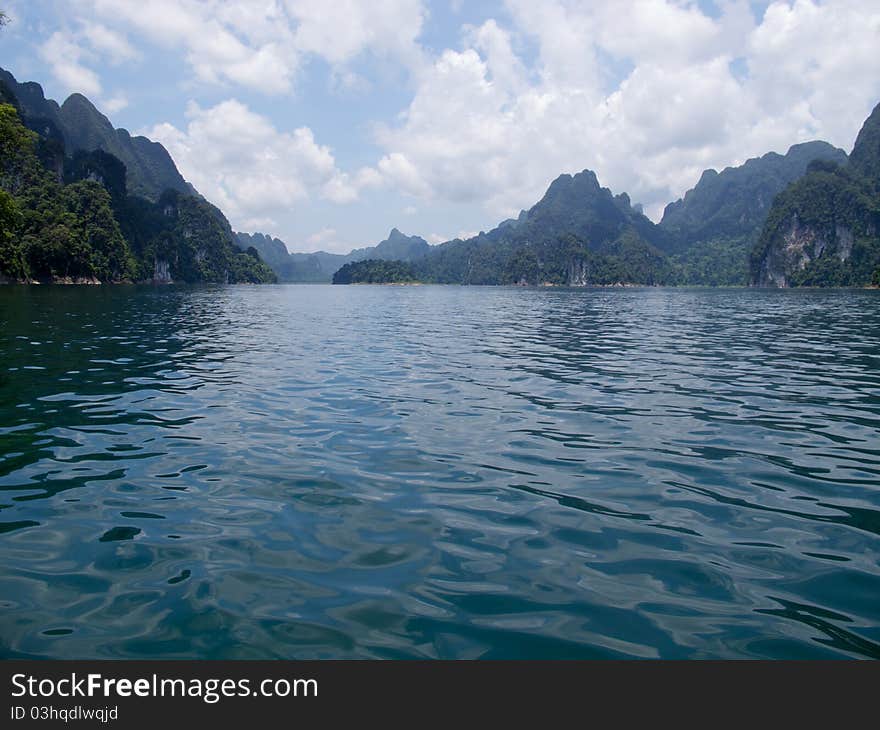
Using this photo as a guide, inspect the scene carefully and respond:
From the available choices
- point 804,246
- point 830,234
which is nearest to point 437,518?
point 830,234

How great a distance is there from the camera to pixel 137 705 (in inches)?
149

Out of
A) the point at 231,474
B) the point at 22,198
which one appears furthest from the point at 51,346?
the point at 22,198

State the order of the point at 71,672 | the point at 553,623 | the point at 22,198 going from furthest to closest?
the point at 22,198
the point at 553,623
the point at 71,672

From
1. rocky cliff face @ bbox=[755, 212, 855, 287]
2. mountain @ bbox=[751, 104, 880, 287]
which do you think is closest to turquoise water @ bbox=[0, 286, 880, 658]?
mountain @ bbox=[751, 104, 880, 287]

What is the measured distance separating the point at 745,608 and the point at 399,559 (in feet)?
10.4

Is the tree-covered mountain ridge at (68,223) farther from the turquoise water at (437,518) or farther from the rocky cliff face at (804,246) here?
the rocky cliff face at (804,246)

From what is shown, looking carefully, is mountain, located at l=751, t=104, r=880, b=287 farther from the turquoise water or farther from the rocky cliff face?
the turquoise water

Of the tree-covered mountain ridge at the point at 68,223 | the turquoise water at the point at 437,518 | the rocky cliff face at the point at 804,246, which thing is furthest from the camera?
the rocky cliff face at the point at 804,246

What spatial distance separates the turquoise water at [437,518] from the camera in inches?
179

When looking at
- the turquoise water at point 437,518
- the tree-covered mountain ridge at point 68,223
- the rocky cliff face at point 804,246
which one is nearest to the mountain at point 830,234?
the rocky cliff face at point 804,246

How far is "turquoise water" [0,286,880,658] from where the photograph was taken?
14.9 feet

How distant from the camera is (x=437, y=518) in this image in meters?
6.81

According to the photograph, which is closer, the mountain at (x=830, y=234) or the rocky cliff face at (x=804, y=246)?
the mountain at (x=830, y=234)

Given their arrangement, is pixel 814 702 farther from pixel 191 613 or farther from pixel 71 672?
pixel 71 672
